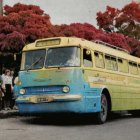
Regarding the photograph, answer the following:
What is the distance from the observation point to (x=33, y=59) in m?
17.0

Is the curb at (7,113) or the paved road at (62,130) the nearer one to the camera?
the paved road at (62,130)

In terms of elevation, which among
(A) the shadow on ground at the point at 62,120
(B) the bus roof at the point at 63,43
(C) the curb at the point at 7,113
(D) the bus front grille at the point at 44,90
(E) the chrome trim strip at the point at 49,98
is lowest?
(A) the shadow on ground at the point at 62,120

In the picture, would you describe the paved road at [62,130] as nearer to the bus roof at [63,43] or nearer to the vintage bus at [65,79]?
the vintage bus at [65,79]

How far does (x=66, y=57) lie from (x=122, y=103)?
3850 millimetres

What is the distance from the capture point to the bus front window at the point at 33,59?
16.8 m

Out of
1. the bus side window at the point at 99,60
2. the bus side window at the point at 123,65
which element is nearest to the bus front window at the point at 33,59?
the bus side window at the point at 99,60

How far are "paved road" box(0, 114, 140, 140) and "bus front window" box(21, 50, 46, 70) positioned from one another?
1.66 m

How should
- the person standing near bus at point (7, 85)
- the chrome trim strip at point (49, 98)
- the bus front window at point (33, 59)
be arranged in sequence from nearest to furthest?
the chrome trim strip at point (49, 98) < the bus front window at point (33, 59) < the person standing near bus at point (7, 85)

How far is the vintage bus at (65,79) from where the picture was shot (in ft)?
52.5

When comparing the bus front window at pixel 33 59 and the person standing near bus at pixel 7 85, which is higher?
the bus front window at pixel 33 59

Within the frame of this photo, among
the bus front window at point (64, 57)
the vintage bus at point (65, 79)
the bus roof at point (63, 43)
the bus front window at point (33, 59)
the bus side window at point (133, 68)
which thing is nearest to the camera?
the vintage bus at point (65, 79)

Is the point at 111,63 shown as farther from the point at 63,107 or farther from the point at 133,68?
the point at 63,107

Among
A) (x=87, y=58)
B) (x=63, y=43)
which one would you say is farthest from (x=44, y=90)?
(x=87, y=58)

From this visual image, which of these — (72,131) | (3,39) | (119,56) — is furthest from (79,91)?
(3,39)
